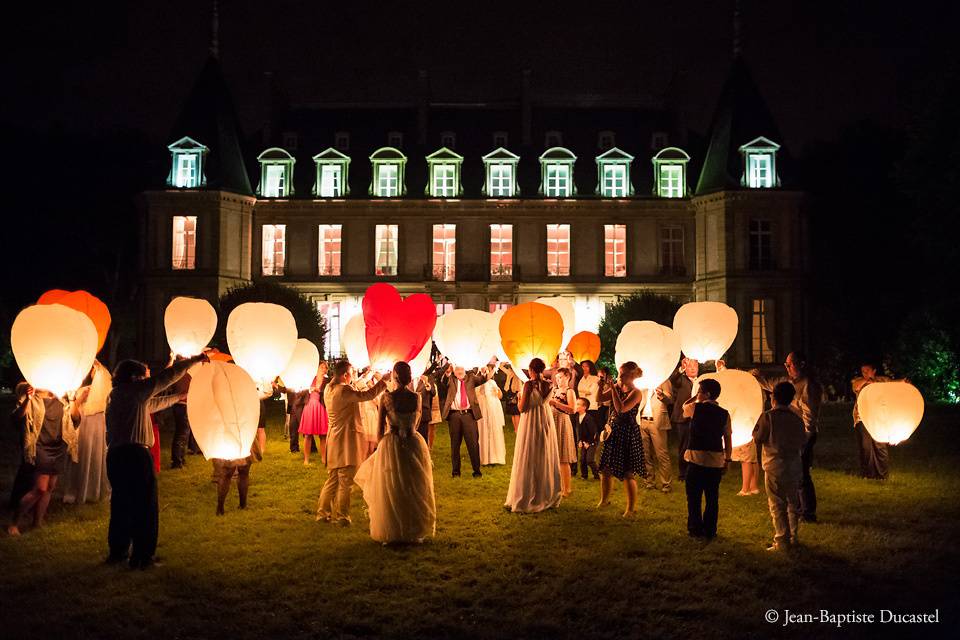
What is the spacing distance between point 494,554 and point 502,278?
27.9 metres

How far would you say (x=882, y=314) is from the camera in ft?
111

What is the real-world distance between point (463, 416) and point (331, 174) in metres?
26.0

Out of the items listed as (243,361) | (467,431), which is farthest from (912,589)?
(243,361)

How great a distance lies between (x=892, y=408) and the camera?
1058cm

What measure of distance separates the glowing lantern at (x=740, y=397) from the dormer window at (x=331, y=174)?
27945 millimetres

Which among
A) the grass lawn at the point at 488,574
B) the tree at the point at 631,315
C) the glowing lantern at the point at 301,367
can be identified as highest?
the tree at the point at 631,315

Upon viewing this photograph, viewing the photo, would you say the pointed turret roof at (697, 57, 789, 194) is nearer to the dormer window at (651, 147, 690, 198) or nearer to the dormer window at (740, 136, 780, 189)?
the dormer window at (740, 136, 780, 189)

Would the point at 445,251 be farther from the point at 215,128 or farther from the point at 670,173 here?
the point at 215,128

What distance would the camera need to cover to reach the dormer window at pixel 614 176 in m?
35.4

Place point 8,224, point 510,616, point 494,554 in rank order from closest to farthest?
point 510,616, point 494,554, point 8,224

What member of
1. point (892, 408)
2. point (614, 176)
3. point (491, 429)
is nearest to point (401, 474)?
point (491, 429)

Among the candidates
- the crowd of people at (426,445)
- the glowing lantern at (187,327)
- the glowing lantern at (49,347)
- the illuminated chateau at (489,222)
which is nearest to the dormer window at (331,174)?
the illuminated chateau at (489,222)

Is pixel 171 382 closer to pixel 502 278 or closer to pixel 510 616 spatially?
pixel 510 616

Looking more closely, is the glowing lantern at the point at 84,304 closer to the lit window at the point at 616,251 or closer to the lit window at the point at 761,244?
the lit window at the point at 616,251
